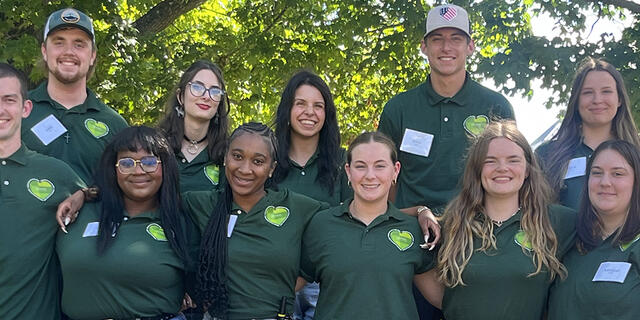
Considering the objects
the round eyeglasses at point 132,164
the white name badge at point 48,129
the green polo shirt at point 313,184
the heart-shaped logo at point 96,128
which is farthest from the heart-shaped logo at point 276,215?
the white name badge at point 48,129

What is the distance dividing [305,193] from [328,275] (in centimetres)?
93

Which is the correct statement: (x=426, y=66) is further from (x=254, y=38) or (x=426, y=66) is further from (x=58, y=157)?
(x=58, y=157)

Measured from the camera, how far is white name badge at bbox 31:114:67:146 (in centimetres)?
538

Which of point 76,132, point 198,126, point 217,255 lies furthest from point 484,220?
point 76,132

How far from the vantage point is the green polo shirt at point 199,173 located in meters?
5.53

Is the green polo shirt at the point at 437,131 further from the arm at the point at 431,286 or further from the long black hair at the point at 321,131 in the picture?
the arm at the point at 431,286

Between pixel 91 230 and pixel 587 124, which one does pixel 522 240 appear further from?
pixel 91 230

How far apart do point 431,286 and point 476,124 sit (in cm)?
142

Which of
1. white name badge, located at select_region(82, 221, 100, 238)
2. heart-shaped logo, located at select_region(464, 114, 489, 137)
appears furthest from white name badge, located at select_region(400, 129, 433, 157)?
white name badge, located at select_region(82, 221, 100, 238)

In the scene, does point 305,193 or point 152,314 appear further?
point 305,193

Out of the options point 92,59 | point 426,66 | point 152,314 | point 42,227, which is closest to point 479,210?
point 152,314

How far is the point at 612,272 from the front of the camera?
→ 4340 millimetres

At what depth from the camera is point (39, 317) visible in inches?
185

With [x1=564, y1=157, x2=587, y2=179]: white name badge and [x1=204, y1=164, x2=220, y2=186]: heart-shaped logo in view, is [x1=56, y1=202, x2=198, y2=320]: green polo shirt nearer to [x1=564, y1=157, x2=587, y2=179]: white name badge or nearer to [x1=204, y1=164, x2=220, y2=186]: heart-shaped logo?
[x1=204, y1=164, x2=220, y2=186]: heart-shaped logo
